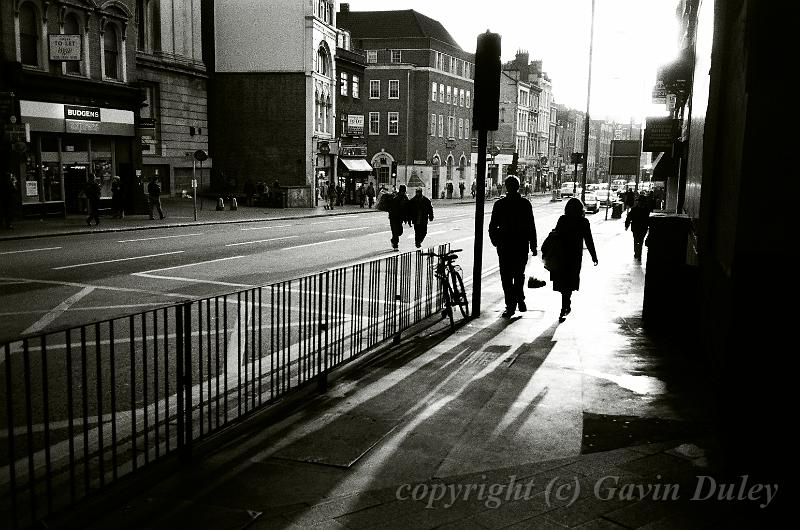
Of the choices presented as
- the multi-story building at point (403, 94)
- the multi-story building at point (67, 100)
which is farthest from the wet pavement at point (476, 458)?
the multi-story building at point (403, 94)

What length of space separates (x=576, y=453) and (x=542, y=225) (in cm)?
2949

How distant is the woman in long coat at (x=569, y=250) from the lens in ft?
35.7

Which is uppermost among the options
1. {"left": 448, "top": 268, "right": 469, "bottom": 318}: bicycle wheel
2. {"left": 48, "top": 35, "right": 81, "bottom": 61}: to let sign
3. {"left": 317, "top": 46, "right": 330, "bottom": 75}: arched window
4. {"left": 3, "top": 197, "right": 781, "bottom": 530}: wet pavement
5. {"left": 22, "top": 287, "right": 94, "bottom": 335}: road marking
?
{"left": 317, "top": 46, "right": 330, "bottom": 75}: arched window

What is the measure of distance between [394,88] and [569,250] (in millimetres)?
65550

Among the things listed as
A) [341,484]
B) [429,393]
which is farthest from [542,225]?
[341,484]

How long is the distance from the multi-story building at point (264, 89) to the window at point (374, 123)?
927 inches

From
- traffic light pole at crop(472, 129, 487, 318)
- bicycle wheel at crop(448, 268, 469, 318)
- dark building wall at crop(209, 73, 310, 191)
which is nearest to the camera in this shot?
bicycle wheel at crop(448, 268, 469, 318)

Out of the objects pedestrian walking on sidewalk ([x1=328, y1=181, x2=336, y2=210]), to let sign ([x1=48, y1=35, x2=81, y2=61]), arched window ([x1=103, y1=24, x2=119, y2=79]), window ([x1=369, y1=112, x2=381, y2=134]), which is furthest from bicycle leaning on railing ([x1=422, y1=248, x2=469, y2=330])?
window ([x1=369, y1=112, x2=381, y2=134])

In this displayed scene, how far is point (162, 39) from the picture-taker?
42656 millimetres

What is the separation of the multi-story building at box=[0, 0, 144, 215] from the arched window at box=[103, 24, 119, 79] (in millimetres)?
45

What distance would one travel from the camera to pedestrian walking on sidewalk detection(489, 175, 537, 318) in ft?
35.9

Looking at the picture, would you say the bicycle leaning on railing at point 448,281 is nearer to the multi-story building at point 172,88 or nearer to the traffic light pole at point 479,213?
the traffic light pole at point 479,213

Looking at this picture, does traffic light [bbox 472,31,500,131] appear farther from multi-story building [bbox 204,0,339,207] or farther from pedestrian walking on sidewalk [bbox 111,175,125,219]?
multi-story building [bbox 204,0,339,207]

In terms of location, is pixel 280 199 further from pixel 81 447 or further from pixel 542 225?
pixel 81 447
